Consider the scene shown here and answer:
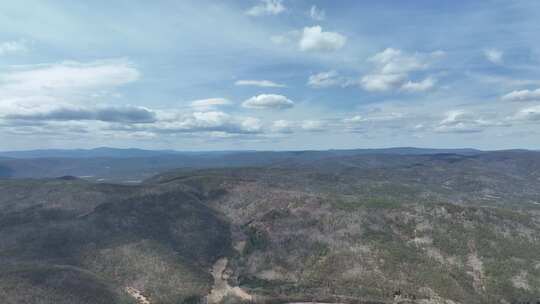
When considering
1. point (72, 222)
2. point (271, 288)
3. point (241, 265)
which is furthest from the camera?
point (72, 222)

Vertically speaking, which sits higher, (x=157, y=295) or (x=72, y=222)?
(x=72, y=222)

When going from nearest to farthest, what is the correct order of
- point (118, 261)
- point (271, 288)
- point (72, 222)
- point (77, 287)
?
1. point (77, 287)
2. point (271, 288)
3. point (118, 261)
4. point (72, 222)

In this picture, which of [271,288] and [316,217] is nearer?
[271,288]

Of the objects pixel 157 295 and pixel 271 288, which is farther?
pixel 271 288

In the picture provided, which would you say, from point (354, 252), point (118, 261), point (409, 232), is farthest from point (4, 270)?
point (409, 232)

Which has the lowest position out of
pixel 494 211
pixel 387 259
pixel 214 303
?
pixel 214 303

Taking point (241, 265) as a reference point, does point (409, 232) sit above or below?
above

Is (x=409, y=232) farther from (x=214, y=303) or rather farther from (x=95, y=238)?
(x=95, y=238)

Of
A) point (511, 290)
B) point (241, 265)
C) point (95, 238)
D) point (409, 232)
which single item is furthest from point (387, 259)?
point (95, 238)

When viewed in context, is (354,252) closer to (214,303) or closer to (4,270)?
(214,303)
